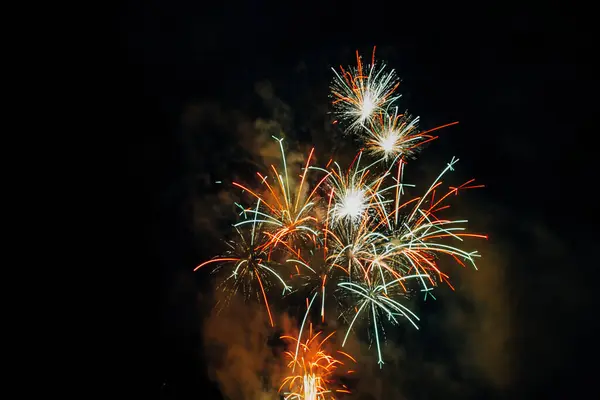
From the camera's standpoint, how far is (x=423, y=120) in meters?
4.43

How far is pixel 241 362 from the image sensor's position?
487cm

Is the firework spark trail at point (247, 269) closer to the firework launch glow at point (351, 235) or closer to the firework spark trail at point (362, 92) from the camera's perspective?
the firework launch glow at point (351, 235)

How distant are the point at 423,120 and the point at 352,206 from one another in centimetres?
143

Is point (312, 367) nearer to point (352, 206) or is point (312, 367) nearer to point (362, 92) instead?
point (352, 206)

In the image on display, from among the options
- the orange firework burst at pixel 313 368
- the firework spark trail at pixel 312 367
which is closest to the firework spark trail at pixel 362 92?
the firework spark trail at pixel 312 367

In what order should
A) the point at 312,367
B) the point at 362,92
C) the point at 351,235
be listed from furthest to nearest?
the point at 312,367, the point at 362,92, the point at 351,235

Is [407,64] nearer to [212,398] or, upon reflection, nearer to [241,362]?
[241,362]

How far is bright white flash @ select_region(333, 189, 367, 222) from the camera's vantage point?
4.09 metres

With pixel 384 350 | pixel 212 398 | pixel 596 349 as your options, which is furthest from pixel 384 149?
pixel 212 398

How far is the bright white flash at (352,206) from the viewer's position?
13.4 feet

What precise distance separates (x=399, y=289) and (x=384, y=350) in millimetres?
809

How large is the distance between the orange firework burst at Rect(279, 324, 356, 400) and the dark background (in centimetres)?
123

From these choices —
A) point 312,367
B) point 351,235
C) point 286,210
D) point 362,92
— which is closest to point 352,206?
point 351,235

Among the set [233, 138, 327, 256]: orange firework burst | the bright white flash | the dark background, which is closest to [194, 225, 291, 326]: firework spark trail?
[233, 138, 327, 256]: orange firework burst
